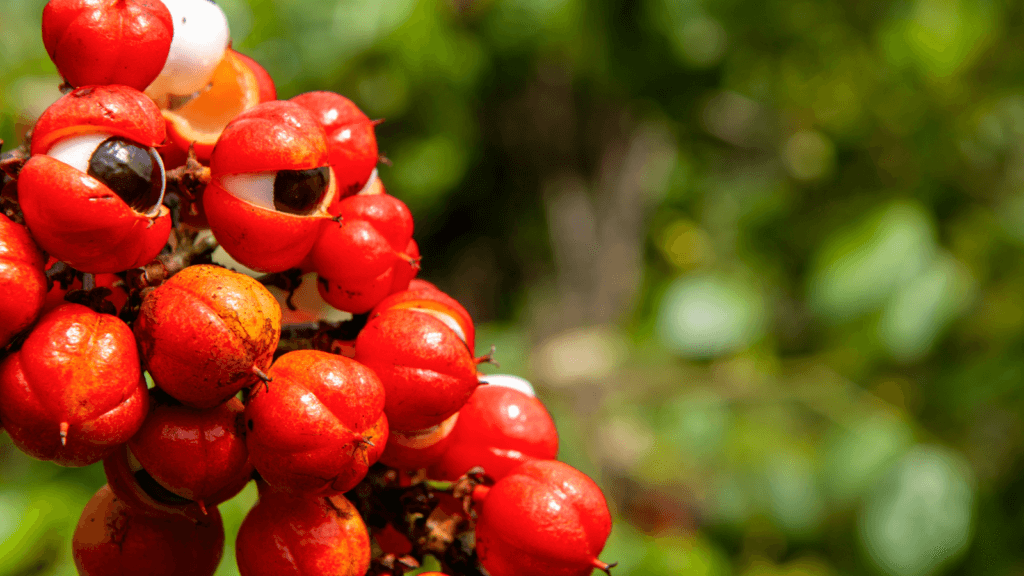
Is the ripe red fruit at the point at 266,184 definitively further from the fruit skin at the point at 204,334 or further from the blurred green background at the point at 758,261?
the blurred green background at the point at 758,261

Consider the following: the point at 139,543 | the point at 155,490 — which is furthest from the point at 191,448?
the point at 139,543

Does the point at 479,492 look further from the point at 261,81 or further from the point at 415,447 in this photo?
the point at 261,81

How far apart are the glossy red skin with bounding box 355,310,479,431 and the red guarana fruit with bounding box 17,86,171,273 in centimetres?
31

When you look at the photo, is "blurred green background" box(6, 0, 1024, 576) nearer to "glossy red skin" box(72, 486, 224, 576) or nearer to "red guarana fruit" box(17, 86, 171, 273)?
"glossy red skin" box(72, 486, 224, 576)

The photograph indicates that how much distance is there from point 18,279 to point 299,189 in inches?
13.1

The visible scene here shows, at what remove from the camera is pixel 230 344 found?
2.92ft

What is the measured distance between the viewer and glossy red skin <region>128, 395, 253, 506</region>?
932 millimetres

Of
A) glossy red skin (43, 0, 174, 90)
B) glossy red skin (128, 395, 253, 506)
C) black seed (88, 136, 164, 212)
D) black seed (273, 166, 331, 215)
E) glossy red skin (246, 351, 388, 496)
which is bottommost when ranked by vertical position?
glossy red skin (128, 395, 253, 506)

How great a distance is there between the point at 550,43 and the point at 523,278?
6.67 feet

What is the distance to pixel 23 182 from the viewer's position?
868 millimetres

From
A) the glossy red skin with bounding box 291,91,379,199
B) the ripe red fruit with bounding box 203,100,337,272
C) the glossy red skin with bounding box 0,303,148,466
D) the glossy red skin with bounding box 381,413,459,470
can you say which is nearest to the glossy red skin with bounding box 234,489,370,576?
the glossy red skin with bounding box 381,413,459,470

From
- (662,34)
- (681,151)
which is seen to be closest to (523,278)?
(681,151)

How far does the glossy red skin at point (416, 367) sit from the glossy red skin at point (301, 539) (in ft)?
0.49

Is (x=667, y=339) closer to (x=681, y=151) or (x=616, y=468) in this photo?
(x=616, y=468)
